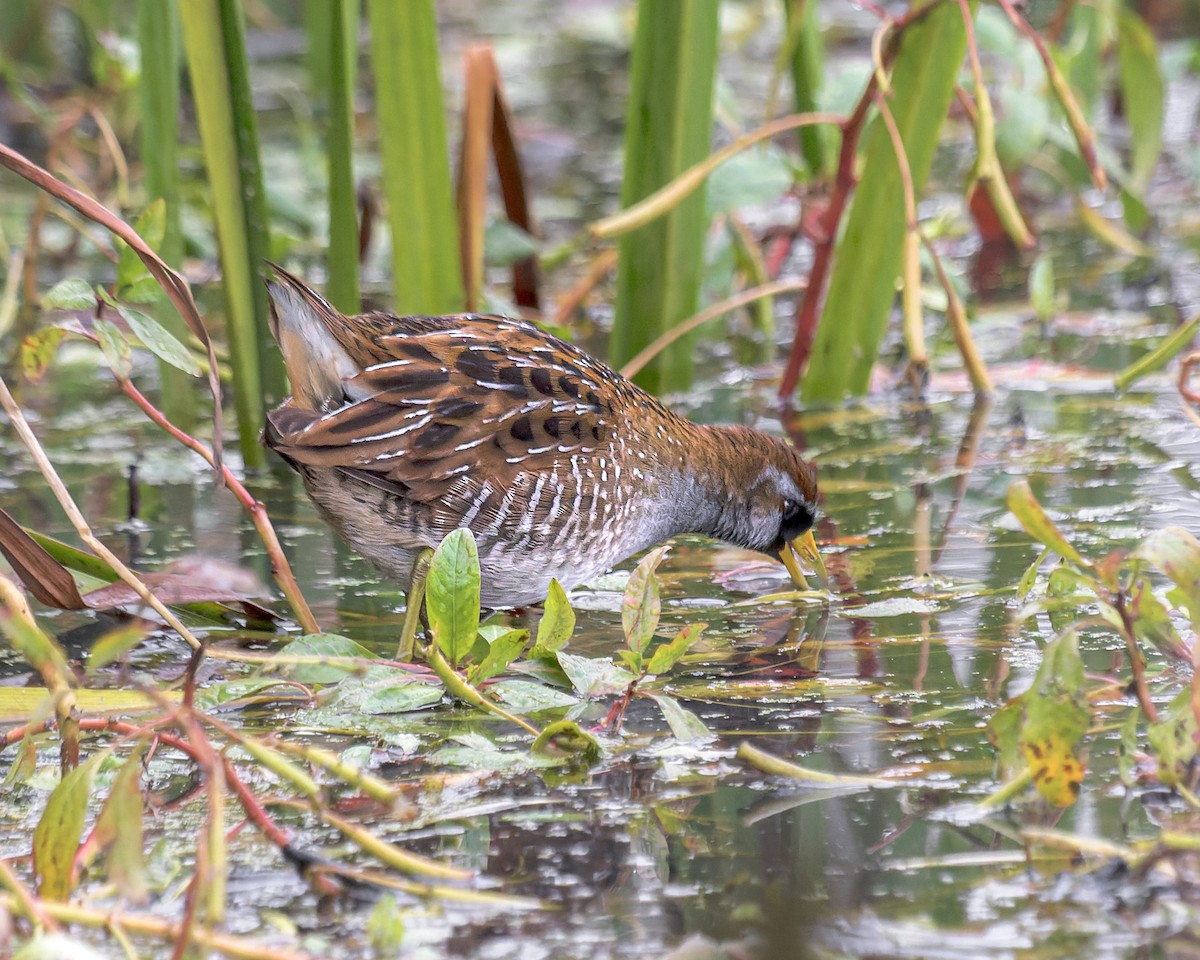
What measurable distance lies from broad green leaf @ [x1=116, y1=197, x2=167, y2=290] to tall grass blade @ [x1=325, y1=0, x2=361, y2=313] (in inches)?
30.9

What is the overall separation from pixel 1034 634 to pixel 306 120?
503cm

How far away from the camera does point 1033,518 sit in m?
2.01

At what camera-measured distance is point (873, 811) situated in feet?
7.00

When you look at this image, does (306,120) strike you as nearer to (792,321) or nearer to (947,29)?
(792,321)

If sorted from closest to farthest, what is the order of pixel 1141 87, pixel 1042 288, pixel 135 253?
pixel 135 253, pixel 1042 288, pixel 1141 87

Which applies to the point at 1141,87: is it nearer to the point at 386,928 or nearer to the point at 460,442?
the point at 460,442

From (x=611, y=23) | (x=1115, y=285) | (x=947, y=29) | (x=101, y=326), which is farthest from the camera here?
(x=611, y=23)

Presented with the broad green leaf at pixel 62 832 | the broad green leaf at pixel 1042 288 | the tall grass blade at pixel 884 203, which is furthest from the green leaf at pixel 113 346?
the broad green leaf at pixel 1042 288

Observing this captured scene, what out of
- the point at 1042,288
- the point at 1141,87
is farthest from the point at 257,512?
the point at 1141,87

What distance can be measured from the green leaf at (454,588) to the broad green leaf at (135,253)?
759 mm

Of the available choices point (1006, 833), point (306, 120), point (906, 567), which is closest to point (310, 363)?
point (906, 567)

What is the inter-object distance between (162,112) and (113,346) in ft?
4.42

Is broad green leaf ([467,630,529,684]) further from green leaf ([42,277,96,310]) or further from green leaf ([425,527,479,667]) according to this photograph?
green leaf ([42,277,96,310])

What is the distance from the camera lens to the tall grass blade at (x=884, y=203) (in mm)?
3885
